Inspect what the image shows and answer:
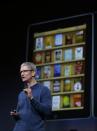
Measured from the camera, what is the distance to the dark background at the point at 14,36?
6273mm

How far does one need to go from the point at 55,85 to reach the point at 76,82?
0.26m

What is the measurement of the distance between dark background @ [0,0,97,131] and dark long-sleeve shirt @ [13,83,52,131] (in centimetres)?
141

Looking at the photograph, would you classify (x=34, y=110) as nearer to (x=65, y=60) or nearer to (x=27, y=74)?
(x=27, y=74)

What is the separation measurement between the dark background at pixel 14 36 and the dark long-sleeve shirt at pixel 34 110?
141cm

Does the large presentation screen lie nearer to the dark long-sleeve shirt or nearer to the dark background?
the dark background

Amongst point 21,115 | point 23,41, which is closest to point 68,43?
point 23,41

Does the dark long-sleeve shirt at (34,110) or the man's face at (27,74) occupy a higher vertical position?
the man's face at (27,74)

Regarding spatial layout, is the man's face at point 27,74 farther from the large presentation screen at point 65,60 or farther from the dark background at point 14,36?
the dark background at point 14,36

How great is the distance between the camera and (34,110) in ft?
15.8

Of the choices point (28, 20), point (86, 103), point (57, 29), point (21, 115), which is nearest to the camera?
point (21, 115)

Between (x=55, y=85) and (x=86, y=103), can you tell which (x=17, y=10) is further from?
(x=86, y=103)

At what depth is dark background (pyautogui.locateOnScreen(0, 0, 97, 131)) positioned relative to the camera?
247 inches

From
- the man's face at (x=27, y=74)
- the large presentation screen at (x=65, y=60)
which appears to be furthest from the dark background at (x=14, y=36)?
the man's face at (x=27, y=74)

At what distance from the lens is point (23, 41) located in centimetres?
639
